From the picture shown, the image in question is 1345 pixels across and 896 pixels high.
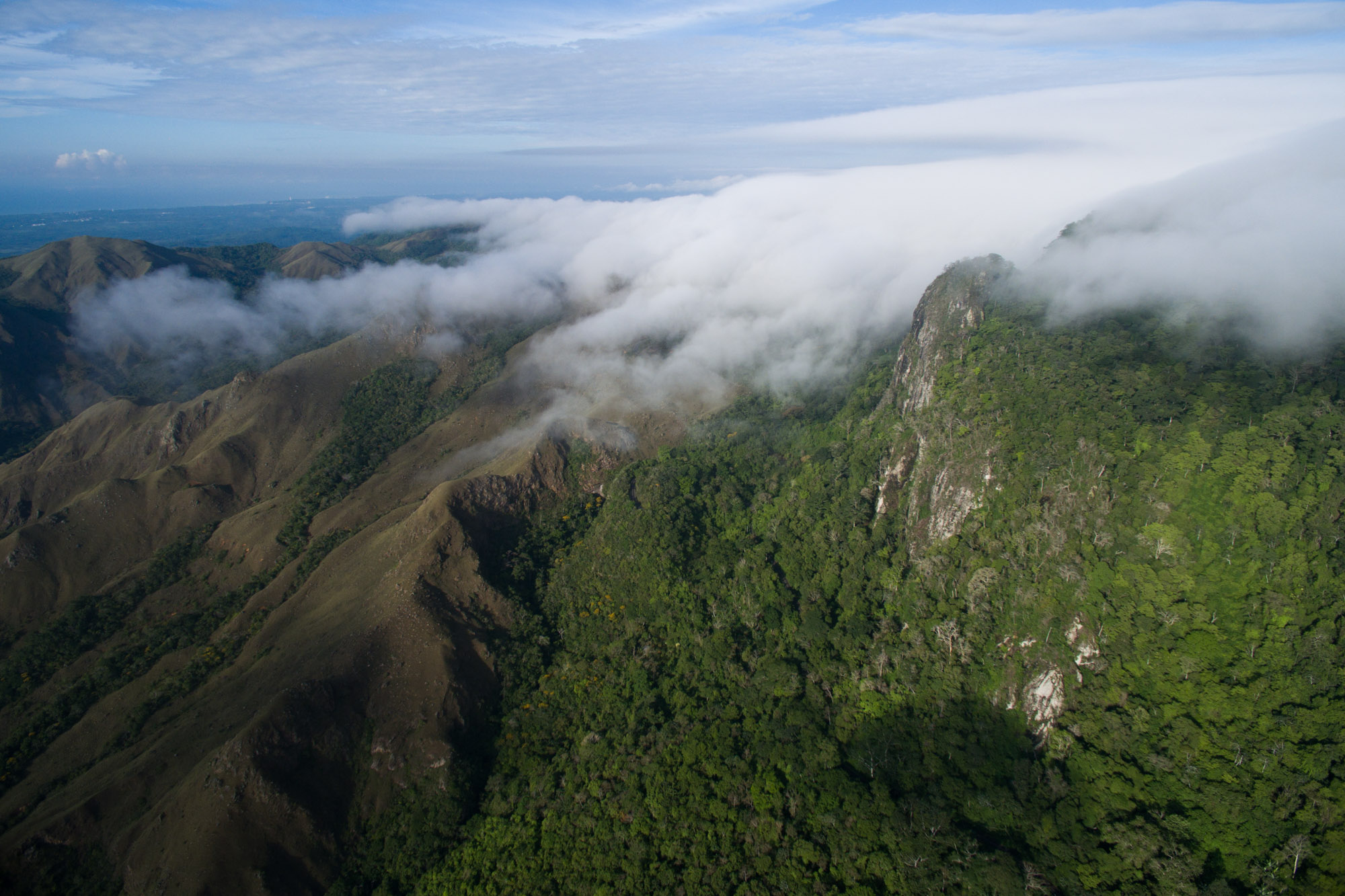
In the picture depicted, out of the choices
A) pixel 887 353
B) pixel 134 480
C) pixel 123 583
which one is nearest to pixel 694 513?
pixel 887 353

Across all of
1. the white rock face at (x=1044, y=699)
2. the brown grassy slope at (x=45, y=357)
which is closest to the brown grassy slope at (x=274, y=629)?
the brown grassy slope at (x=45, y=357)

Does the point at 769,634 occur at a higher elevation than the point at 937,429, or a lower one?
lower

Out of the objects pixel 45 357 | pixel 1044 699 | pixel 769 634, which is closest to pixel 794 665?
pixel 769 634

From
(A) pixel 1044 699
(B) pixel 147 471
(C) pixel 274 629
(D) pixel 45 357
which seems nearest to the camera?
(A) pixel 1044 699

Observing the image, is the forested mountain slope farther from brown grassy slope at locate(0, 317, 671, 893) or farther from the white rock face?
brown grassy slope at locate(0, 317, 671, 893)

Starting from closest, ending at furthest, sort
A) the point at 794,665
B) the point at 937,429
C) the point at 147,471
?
the point at 794,665 < the point at 937,429 < the point at 147,471

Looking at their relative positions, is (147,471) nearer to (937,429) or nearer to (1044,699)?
(937,429)

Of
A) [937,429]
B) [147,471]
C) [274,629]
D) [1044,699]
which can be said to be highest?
[937,429]
